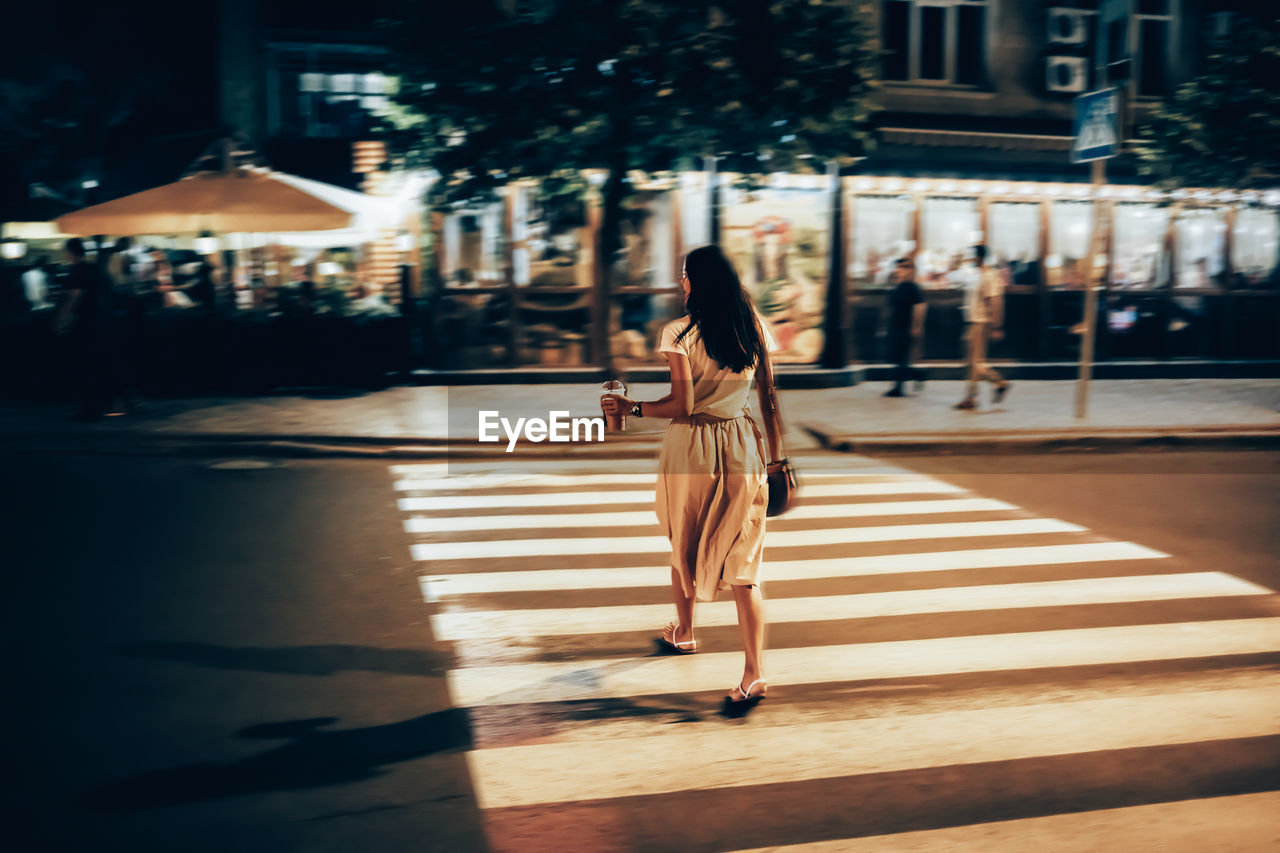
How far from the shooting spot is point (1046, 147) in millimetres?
18438

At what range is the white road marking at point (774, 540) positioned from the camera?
7512mm

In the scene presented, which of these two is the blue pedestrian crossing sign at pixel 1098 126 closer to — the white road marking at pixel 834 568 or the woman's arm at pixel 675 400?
the white road marking at pixel 834 568

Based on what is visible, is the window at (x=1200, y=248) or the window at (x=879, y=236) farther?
the window at (x=1200, y=248)

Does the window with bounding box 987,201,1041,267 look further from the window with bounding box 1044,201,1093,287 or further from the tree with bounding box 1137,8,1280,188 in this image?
the tree with bounding box 1137,8,1280,188

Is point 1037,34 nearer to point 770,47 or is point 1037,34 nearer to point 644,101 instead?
point 770,47

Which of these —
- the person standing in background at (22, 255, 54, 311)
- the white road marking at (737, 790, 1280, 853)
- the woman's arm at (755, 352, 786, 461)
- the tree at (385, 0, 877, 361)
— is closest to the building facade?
the tree at (385, 0, 877, 361)

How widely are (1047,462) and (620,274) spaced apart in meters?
8.00

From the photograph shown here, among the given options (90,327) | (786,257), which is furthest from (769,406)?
(786,257)

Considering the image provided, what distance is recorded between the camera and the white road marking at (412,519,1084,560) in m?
7.51

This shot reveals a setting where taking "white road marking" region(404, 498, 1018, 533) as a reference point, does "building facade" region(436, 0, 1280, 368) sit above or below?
above

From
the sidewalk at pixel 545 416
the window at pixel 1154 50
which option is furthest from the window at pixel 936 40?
the sidewalk at pixel 545 416

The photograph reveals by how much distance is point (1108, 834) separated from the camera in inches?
143

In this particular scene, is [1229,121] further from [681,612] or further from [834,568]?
[681,612]

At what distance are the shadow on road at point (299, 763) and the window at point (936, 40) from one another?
16.9 meters
